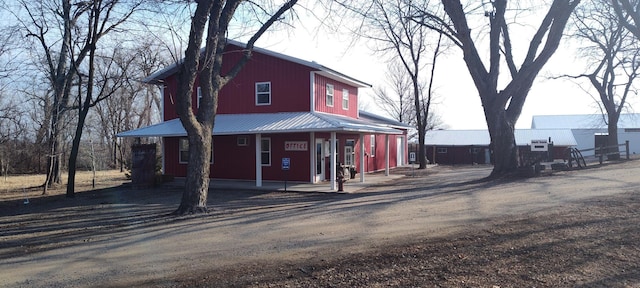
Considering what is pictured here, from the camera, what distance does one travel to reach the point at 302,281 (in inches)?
212

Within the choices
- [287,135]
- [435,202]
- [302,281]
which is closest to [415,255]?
[302,281]

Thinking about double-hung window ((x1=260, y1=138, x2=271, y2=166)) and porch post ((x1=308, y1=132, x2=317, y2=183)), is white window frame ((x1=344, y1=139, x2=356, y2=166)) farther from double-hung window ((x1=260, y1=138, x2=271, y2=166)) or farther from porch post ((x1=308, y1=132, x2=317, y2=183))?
double-hung window ((x1=260, y1=138, x2=271, y2=166))

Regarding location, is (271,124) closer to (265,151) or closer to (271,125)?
(271,125)

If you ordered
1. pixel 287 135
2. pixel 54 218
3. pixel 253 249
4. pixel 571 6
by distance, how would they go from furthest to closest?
pixel 287 135 < pixel 571 6 < pixel 54 218 < pixel 253 249

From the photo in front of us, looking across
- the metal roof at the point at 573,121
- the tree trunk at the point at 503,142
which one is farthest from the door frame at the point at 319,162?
the metal roof at the point at 573,121

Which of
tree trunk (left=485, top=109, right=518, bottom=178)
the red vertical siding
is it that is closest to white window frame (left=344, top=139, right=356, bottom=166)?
the red vertical siding

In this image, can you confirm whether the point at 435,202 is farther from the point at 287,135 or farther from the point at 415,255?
the point at 287,135

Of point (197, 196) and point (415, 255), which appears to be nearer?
point (415, 255)

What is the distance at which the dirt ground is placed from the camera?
548cm

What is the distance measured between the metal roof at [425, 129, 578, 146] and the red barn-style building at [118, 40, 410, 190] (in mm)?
24668

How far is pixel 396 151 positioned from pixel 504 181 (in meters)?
14.9

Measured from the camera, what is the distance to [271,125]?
17891 millimetres

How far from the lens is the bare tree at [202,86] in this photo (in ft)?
36.0

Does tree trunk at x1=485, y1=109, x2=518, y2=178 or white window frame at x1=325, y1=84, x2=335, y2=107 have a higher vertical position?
white window frame at x1=325, y1=84, x2=335, y2=107
